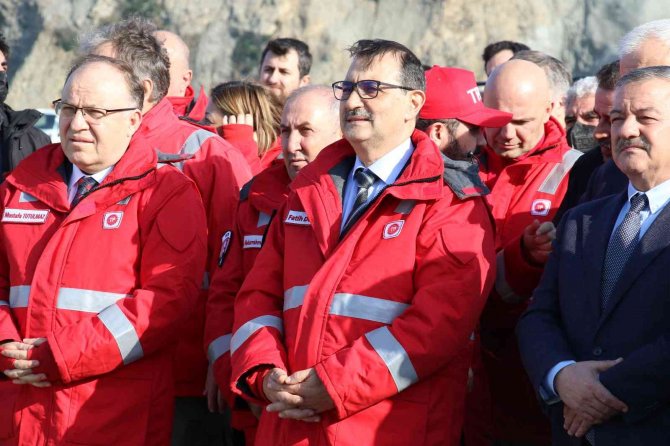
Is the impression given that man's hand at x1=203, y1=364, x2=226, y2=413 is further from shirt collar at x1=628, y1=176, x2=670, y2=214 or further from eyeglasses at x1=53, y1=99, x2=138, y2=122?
shirt collar at x1=628, y1=176, x2=670, y2=214

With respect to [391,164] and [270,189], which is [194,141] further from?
[391,164]

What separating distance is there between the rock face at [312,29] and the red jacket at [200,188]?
23601mm

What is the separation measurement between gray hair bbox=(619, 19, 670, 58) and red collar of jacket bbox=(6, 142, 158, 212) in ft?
6.91

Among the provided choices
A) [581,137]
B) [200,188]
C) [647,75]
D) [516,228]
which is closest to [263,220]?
[200,188]

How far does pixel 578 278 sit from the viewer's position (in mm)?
3740

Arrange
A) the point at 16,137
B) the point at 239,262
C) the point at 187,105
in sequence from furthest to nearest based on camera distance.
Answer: the point at 16,137 < the point at 187,105 < the point at 239,262

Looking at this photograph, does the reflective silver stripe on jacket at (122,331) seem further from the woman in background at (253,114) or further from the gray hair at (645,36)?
the gray hair at (645,36)

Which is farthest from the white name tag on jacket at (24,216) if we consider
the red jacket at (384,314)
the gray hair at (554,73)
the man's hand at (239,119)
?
the gray hair at (554,73)

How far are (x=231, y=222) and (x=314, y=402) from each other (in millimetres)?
1560

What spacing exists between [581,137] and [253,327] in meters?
3.59

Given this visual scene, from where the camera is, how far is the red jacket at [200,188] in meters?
5.18

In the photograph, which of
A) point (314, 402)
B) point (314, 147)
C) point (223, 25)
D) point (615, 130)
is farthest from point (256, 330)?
point (223, 25)

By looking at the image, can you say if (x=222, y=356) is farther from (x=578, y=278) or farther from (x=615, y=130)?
(x=615, y=130)

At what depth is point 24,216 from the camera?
4.58 m
